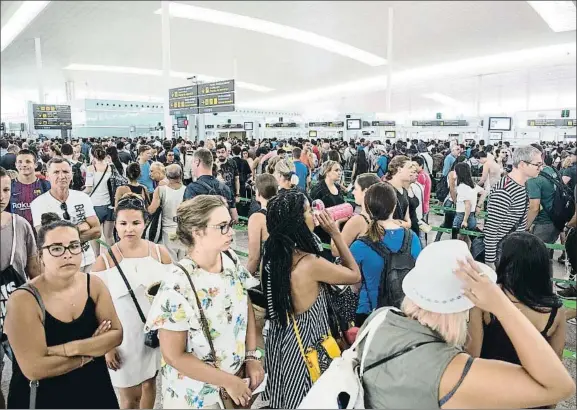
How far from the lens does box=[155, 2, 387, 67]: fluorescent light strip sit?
18653 mm

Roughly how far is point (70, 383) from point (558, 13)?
19415mm

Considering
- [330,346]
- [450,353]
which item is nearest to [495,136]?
[330,346]

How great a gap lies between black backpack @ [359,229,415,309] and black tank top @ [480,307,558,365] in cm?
77

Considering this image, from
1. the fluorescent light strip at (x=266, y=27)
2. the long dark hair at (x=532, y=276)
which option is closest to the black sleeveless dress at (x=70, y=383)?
the long dark hair at (x=532, y=276)

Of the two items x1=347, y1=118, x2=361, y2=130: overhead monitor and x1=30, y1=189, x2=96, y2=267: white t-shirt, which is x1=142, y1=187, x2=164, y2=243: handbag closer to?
x1=30, y1=189, x2=96, y2=267: white t-shirt

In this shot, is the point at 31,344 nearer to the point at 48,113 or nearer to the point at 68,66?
the point at 48,113

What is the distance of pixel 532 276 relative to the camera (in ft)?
6.08

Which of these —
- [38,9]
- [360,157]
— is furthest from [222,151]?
[38,9]

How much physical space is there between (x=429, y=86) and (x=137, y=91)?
85.8 ft

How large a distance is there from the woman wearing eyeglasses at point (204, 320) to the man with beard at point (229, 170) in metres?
6.05

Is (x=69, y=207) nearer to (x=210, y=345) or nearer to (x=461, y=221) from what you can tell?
(x=210, y=345)

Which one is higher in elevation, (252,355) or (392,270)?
(392,270)

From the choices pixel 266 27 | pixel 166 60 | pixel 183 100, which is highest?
pixel 266 27

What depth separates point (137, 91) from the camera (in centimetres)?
4256
